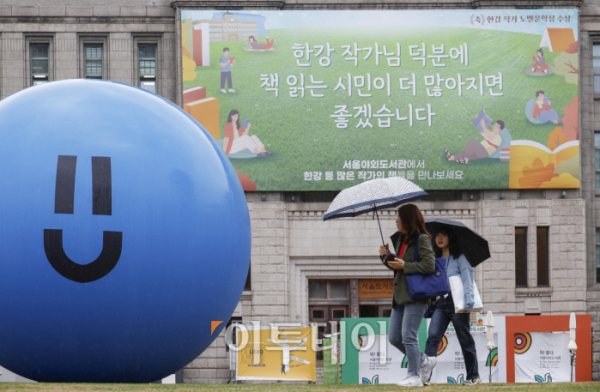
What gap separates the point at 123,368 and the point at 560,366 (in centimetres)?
1493

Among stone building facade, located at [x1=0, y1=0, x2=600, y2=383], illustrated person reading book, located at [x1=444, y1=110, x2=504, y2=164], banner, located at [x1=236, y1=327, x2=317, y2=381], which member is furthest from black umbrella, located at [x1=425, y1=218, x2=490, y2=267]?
illustrated person reading book, located at [x1=444, y1=110, x2=504, y2=164]

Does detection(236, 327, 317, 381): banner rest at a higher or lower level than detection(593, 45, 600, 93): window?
lower

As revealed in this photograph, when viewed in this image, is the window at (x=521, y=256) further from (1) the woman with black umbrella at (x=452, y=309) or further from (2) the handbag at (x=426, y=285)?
(2) the handbag at (x=426, y=285)

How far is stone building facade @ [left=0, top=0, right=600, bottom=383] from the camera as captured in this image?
26.3 m

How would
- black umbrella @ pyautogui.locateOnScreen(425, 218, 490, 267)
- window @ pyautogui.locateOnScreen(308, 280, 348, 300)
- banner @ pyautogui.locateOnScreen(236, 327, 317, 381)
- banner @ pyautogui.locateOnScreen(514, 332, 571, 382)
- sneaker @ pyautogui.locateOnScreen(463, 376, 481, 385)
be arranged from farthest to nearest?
window @ pyautogui.locateOnScreen(308, 280, 348, 300) → banner @ pyautogui.locateOnScreen(236, 327, 317, 381) → banner @ pyautogui.locateOnScreen(514, 332, 571, 382) → black umbrella @ pyautogui.locateOnScreen(425, 218, 490, 267) → sneaker @ pyautogui.locateOnScreen(463, 376, 481, 385)

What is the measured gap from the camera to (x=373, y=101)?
26516mm

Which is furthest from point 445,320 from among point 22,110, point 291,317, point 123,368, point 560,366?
point 291,317

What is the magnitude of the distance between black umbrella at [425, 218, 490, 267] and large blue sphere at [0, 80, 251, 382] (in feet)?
7.31

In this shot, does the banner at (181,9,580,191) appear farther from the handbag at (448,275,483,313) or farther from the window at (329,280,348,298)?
the handbag at (448,275,483,313)

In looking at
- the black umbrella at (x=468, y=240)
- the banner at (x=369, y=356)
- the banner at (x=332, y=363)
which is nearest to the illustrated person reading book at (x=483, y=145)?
the banner at (x=369, y=356)

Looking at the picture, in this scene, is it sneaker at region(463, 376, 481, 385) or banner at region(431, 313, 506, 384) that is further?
banner at region(431, 313, 506, 384)

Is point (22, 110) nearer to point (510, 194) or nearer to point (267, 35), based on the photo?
point (267, 35)

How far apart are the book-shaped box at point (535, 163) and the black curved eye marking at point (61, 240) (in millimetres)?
22388

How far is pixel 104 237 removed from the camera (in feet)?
19.5
